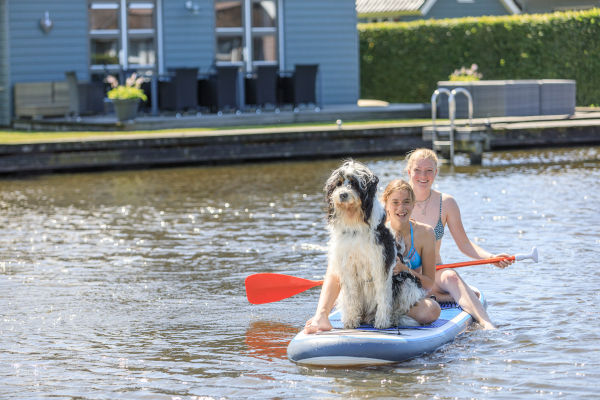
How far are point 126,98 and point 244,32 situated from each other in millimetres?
4482

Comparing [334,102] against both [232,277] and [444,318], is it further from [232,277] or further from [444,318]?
[444,318]

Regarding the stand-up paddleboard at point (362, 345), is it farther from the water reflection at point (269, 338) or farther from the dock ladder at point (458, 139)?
the dock ladder at point (458, 139)

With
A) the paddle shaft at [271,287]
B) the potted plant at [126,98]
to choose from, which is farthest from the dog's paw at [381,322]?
the potted plant at [126,98]

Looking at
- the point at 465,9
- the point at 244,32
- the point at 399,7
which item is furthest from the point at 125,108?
the point at 465,9

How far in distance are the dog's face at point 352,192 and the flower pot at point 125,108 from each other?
14110 millimetres

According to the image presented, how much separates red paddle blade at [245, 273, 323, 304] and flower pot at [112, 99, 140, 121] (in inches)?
497

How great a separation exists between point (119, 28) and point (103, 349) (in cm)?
1578

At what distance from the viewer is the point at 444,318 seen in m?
7.08

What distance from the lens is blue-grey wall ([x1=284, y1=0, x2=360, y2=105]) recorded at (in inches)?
944

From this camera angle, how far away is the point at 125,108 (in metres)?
19.9

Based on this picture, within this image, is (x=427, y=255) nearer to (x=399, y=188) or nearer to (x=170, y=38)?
(x=399, y=188)

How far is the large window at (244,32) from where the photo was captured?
76.4 ft

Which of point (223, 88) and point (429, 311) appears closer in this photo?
point (429, 311)

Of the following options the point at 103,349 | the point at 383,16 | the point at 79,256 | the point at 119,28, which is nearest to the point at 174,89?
the point at 119,28
